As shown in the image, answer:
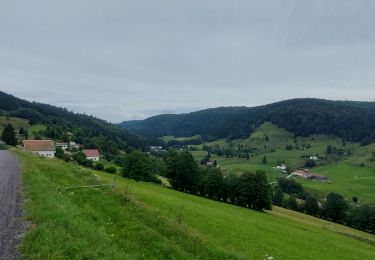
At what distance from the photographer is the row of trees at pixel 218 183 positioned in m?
87.4

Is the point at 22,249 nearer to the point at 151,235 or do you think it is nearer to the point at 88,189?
the point at 151,235

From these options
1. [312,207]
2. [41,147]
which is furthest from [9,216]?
[312,207]

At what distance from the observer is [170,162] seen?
102m

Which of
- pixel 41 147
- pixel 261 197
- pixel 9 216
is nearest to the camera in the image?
pixel 9 216

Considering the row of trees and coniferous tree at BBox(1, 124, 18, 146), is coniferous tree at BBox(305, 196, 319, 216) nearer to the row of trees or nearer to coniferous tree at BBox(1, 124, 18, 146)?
the row of trees

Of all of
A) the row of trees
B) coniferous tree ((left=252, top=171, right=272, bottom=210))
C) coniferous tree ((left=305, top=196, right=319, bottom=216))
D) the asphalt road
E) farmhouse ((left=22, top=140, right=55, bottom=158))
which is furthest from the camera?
coniferous tree ((left=305, top=196, right=319, bottom=216))

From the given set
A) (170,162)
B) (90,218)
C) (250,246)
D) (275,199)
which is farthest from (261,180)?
(90,218)

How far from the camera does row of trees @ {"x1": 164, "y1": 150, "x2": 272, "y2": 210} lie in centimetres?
8739

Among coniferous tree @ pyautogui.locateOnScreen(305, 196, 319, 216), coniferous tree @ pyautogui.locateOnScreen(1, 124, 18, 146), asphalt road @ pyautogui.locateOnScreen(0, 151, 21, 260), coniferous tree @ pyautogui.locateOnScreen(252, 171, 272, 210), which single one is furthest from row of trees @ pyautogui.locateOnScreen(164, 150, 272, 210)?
asphalt road @ pyautogui.locateOnScreen(0, 151, 21, 260)

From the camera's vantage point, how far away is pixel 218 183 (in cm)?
9375

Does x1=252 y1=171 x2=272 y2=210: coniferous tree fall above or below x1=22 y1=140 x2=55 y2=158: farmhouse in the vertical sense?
below

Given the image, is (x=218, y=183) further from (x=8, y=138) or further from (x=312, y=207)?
(x=8, y=138)

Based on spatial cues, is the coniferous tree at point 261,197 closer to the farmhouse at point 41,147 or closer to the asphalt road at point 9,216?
the farmhouse at point 41,147

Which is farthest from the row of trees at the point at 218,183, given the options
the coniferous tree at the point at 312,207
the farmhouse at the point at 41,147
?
the farmhouse at the point at 41,147
